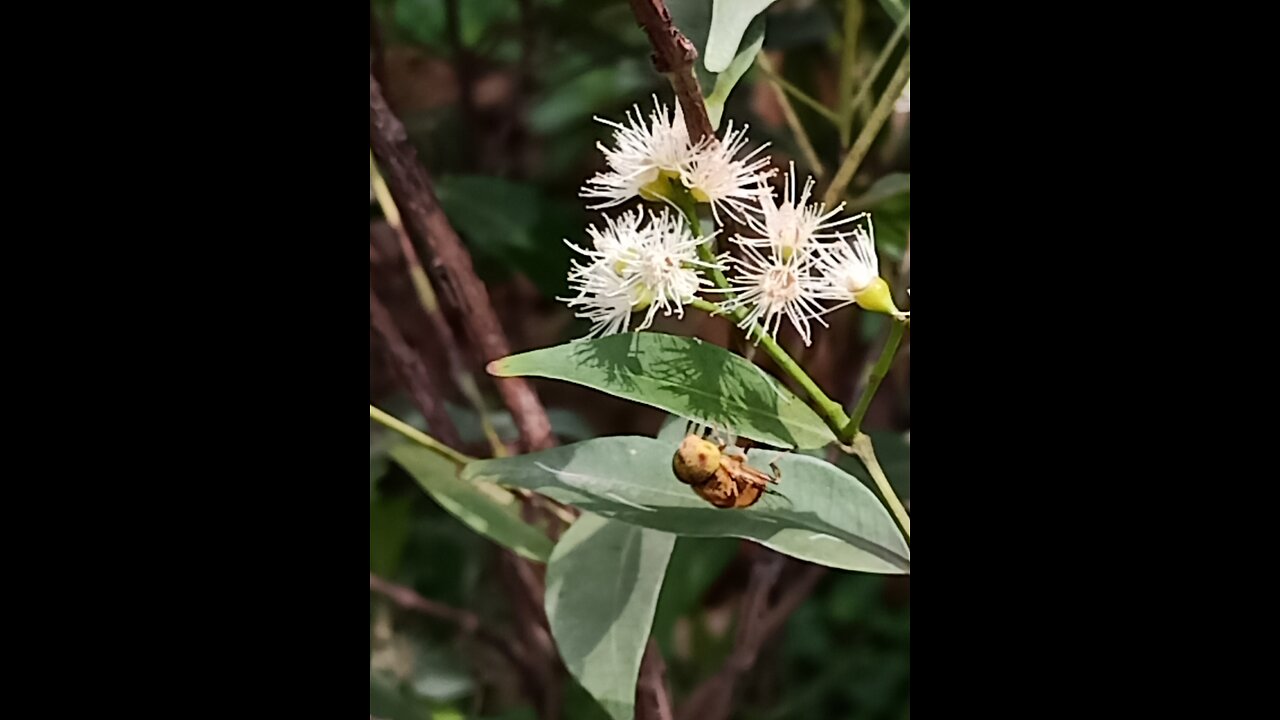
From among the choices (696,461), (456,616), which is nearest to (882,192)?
(696,461)

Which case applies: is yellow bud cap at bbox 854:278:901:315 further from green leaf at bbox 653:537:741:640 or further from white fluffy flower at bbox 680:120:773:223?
green leaf at bbox 653:537:741:640

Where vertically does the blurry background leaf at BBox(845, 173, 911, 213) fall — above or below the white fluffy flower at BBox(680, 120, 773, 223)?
above

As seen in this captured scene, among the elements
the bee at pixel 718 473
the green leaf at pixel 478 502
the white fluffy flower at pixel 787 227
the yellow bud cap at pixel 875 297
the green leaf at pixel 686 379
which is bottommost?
the green leaf at pixel 478 502

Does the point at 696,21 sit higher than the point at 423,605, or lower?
higher

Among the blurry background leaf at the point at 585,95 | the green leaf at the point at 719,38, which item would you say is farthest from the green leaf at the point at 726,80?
the blurry background leaf at the point at 585,95

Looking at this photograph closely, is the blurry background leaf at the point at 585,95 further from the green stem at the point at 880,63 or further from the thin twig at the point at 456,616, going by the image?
the thin twig at the point at 456,616

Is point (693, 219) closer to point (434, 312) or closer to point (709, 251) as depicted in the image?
point (709, 251)

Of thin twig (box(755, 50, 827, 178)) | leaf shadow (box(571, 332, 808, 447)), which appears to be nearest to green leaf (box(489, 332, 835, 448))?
leaf shadow (box(571, 332, 808, 447))
